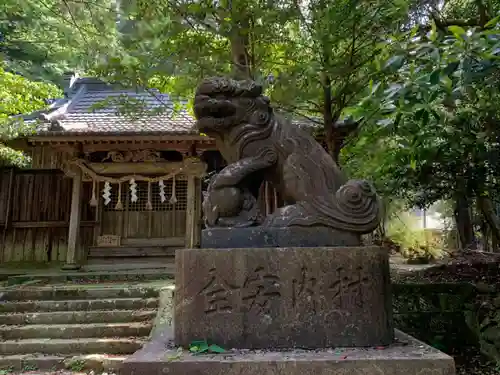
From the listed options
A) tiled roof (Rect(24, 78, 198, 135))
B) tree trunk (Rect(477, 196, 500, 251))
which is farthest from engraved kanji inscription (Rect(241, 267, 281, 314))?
tree trunk (Rect(477, 196, 500, 251))

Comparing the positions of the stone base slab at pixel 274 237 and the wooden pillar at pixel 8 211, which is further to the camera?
the wooden pillar at pixel 8 211

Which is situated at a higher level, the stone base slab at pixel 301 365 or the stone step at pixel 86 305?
the stone base slab at pixel 301 365

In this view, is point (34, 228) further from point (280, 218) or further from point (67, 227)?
point (280, 218)

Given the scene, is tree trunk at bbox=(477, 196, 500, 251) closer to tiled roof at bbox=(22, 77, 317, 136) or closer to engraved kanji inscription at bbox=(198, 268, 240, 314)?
tiled roof at bbox=(22, 77, 317, 136)

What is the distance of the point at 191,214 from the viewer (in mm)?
10742

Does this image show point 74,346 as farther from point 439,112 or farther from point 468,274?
point 468,274

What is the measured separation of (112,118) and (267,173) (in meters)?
9.24

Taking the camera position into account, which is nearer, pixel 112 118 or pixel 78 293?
pixel 78 293

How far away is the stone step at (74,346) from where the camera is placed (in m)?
5.55

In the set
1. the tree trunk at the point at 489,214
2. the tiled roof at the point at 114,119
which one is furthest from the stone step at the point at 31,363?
the tree trunk at the point at 489,214

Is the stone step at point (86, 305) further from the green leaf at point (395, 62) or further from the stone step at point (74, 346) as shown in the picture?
the green leaf at point (395, 62)

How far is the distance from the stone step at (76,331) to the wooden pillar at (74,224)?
4484 millimetres

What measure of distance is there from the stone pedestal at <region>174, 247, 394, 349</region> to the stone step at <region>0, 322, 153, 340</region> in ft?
10.2

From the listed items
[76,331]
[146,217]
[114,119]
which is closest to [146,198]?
[146,217]
